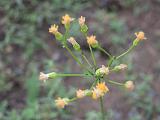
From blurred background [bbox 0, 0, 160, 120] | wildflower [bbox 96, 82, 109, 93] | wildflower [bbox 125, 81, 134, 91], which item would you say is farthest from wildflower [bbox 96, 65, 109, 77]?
blurred background [bbox 0, 0, 160, 120]

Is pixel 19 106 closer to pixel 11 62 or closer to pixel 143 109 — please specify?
pixel 11 62

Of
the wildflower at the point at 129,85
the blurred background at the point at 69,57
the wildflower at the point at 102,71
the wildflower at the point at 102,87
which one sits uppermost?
the blurred background at the point at 69,57

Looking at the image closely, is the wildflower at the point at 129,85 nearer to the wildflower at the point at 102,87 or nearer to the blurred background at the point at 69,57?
the wildflower at the point at 102,87

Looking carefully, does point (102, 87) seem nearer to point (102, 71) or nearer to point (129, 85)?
point (102, 71)

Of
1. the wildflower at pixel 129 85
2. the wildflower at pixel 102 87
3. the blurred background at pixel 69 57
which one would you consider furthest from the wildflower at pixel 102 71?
the blurred background at pixel 69 57

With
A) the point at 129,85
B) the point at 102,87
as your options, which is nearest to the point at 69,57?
the point at 129,85

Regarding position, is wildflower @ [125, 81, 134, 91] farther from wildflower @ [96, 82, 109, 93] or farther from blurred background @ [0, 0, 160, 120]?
blurred background @ [0, 0, 160, 120]

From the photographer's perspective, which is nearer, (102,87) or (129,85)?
(102,87)

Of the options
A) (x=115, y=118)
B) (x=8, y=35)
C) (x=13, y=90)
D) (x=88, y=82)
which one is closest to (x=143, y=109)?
(x=115, y=118)
